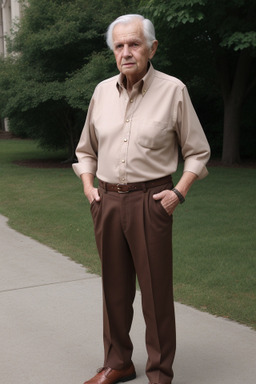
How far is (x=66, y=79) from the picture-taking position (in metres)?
17.3

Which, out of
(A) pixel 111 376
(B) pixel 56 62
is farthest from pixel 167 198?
(B) pixel 56 62

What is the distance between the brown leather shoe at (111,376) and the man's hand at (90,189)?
3.25 ft

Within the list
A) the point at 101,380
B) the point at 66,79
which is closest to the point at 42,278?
the point at 101,380

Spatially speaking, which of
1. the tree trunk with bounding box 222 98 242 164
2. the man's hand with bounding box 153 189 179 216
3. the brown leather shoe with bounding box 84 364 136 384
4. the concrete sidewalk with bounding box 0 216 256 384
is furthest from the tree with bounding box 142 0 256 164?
the brown leather shoe with bounding box 84 364 136 384

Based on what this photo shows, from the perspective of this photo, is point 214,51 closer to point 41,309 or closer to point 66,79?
point 66,79

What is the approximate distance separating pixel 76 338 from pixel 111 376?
34.0 inches

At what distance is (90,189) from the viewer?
11.0 ft

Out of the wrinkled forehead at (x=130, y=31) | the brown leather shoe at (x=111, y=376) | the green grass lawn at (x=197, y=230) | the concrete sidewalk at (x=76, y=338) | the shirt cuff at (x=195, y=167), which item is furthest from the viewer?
the green grass lawn at (x=197, y=230)

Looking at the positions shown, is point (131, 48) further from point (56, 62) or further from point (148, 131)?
point (56, 62)

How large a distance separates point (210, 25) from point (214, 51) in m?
2.90

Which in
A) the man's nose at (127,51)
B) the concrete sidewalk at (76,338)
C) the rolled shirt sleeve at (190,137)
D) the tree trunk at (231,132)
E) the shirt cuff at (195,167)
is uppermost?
the man's nose at (127,51)

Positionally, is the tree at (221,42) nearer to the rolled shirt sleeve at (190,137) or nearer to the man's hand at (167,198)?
the rolled shirt sleeve at (190,137)

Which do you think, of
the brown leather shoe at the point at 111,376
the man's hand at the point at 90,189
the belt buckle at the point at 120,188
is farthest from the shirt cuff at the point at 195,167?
the brown leather shoe at the point at 111,376

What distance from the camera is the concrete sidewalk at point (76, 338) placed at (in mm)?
3658
